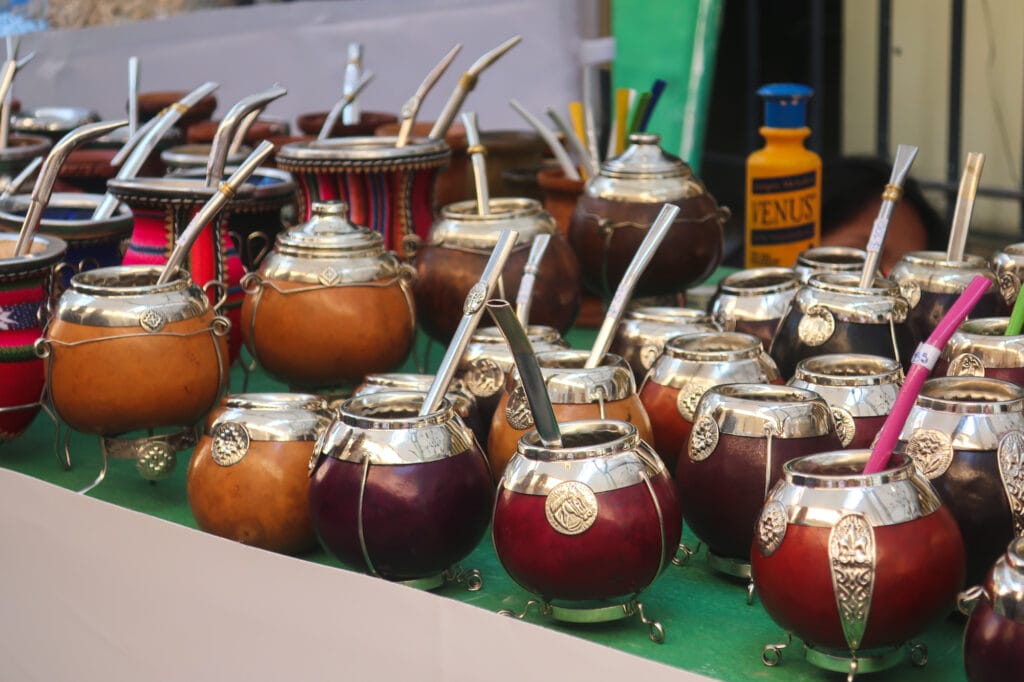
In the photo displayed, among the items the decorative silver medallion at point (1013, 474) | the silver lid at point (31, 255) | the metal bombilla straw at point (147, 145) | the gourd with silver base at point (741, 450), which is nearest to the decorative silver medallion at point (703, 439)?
the gourd with silver base at point (741, 450)

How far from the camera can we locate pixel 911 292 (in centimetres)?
139

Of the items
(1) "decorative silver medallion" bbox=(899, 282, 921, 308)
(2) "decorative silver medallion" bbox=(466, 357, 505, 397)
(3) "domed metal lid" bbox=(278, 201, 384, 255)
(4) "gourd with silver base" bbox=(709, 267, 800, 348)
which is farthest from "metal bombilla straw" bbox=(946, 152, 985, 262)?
(3) "domed metal lid" bbox=(278, 201, 384, 255)

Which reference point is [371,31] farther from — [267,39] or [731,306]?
[731,306]

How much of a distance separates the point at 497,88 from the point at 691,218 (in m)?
1.46

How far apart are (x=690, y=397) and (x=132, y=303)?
56cm

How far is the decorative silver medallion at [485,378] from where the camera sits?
129 centimetres

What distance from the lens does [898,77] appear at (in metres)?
3.40

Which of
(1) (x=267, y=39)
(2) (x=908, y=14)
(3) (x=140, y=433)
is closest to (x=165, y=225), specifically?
(3) (x=140, y=433)

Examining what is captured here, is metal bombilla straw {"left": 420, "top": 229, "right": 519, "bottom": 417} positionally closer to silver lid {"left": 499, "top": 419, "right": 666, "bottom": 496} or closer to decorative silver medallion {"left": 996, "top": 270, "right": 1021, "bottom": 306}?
silver lid {"left": 499, "top": 419, "right": 666, "bottom": 496}

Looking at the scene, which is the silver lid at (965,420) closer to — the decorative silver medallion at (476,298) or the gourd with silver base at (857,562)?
the gourd with silver base at (857,562)

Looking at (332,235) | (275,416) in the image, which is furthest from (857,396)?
(332,235)

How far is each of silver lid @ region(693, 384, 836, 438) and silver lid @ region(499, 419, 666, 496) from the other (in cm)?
8

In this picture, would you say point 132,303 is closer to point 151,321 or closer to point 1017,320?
point 151,321

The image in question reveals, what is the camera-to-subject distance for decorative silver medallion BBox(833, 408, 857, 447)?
108cm
